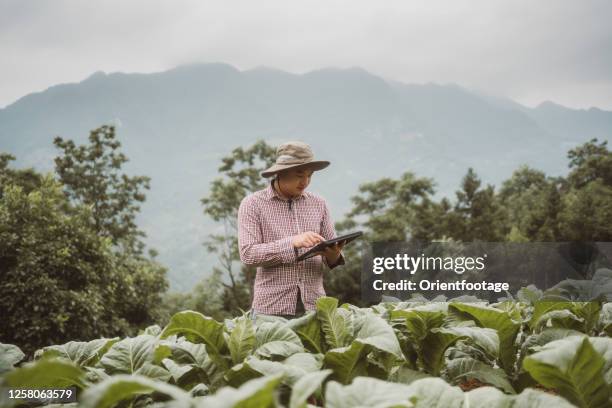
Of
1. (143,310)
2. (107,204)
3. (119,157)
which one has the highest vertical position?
(119,157)

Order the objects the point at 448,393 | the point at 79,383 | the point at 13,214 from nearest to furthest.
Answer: the point at 448,393, the point at 79,383, the point at 13,214

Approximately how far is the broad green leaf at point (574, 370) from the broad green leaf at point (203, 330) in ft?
3.17

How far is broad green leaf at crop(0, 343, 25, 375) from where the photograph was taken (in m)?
1.45

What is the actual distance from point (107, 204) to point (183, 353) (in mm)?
28586

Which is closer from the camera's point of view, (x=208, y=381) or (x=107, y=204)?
(x=208, y=381)

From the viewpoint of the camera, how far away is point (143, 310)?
48.1 feet

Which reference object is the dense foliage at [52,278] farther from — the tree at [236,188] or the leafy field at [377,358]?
the tree at [236,188]

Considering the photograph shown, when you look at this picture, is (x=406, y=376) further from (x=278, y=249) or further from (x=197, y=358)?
(x=278, y=249)

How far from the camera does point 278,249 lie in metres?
2.99

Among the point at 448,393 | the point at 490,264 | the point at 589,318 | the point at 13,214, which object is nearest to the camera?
the point at 448,393

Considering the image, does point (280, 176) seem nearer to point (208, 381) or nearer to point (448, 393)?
point (208, 381)

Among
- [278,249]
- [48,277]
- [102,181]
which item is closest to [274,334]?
[278,249]

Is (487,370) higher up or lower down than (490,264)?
lower down

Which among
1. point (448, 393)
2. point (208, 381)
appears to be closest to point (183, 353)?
point (208, 381)
